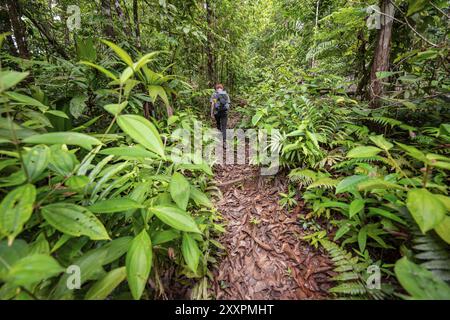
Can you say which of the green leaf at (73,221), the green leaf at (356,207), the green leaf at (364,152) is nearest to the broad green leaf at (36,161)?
the green leaf at (73,221)

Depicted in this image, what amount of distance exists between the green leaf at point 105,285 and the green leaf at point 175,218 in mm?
339

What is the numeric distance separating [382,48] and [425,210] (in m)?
3.29

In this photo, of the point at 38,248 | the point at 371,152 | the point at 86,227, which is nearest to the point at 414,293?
the point at 371,152

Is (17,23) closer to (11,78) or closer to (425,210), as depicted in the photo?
(11,78)

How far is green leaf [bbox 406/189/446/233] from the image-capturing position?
1.15 meters

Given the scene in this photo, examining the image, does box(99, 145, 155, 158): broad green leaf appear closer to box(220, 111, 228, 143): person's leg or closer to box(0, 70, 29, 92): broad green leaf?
box(0, 70, 29, 92): broad green leaf

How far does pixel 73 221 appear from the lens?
1093 millimetres

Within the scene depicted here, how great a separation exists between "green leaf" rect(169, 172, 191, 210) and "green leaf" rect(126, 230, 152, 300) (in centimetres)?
29

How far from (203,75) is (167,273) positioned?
8194mm

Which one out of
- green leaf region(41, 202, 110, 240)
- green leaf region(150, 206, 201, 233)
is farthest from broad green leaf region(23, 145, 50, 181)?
green leaf region(150, 206, 201, 233)

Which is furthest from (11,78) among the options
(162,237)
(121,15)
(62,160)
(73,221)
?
(121,15)

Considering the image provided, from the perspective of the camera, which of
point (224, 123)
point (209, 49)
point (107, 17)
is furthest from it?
point (209, 49)

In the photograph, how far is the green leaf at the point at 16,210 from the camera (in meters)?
0.86
